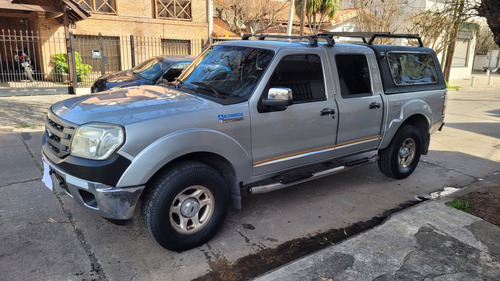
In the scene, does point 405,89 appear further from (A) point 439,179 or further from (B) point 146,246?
(B) point 146,246

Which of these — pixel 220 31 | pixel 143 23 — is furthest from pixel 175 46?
pixel 220 31

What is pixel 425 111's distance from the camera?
18.2 feet

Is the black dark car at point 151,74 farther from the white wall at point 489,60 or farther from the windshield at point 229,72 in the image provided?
the white wall at point 489,60

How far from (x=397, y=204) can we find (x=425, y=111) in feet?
5.22

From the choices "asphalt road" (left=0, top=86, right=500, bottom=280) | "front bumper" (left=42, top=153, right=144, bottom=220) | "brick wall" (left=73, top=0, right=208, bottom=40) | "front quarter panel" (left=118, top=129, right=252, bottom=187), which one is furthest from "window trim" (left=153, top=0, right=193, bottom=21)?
"front bumper" (left=42, top=153, right=144, bottom=220)

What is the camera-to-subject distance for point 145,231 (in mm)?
3873

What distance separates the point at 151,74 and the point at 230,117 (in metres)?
6.33

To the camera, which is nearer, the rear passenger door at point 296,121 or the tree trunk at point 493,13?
the rear passenger door at point 296,121

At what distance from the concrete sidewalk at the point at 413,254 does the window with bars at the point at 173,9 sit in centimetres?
1897

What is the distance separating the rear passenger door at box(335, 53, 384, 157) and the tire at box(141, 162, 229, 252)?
1.81 meters

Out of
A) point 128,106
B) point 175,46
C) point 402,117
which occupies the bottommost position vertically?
point 402,117

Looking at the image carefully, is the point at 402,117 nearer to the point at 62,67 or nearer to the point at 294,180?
the point at 294,180

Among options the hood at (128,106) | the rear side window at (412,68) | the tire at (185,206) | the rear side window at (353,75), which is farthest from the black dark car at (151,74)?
the tire at (185,206)

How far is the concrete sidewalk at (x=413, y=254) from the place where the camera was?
3133 mm
